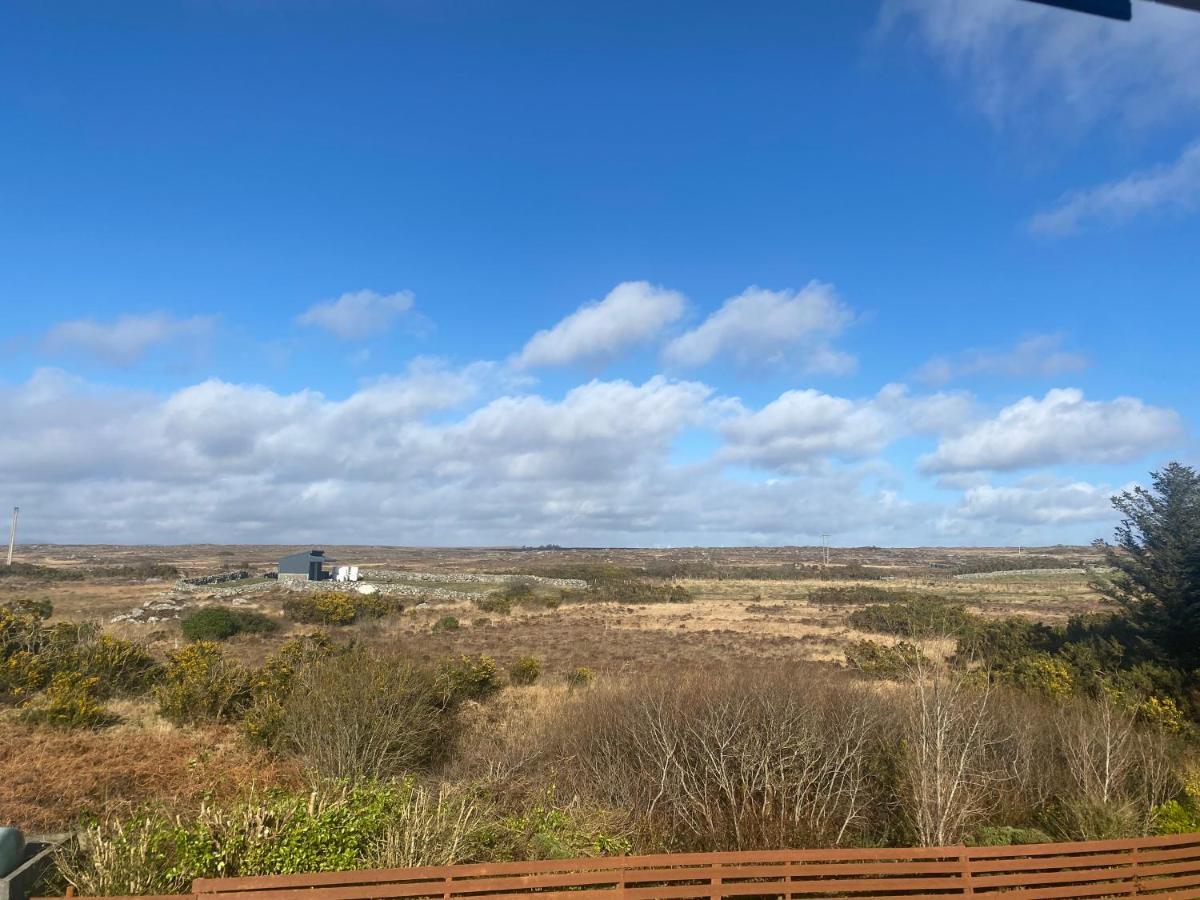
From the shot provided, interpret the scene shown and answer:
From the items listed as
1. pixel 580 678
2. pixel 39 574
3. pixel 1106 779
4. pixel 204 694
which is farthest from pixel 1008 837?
pixel 39 574

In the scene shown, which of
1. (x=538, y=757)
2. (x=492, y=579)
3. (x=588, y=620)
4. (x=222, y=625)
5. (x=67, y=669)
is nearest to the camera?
(x=538, y=757)

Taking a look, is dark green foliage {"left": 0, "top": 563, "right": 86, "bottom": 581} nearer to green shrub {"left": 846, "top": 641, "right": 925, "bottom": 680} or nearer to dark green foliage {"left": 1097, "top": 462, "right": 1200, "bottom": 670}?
green shrub {"left": 846, "top": 641, "right": 925, "bottom": 680}

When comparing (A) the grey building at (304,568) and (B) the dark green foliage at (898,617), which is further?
(A) the grey building at (304,568)

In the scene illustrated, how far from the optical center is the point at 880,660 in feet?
85.3

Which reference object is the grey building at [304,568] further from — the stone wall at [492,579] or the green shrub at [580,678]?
the green shrub at [580,678]

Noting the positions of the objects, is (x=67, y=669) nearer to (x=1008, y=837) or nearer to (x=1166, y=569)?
(x=1008, y=837)

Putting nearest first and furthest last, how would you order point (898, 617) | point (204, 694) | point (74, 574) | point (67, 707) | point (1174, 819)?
point (1174, 819)
point (67, 707)
point (204, 694)
point (898, 617)
point (74, 574)

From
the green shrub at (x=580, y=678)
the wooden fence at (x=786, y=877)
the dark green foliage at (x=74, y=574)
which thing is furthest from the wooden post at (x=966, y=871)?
the dark green foliage at (x=74, y=574)

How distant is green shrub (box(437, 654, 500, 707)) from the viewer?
18219 mm

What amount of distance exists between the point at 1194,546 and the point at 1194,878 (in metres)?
18.2

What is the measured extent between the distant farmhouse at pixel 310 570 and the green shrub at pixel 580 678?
42.0 meters

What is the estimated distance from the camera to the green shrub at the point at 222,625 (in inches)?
1245

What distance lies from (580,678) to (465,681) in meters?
4.81

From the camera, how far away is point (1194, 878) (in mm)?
7191
